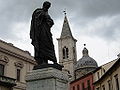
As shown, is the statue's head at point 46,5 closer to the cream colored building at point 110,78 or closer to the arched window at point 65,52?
the cream colored building at point 110,78

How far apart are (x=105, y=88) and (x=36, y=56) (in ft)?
103

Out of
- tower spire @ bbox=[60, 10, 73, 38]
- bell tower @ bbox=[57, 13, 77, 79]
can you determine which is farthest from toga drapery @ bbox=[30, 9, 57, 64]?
tower spire @ bbox=[60, 10, 73, 38]

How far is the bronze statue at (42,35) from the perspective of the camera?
32.4 feet

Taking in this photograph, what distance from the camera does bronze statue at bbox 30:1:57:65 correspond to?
9.88 m

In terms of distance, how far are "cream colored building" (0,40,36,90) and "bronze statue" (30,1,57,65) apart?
24548 mm

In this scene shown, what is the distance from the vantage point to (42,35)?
398 inches

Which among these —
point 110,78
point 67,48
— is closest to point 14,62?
point 110,78

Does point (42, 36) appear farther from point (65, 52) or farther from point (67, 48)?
point (65, 52)

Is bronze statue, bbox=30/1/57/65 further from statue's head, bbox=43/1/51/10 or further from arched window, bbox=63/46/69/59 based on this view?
arched window, bbox=63/46/69/59

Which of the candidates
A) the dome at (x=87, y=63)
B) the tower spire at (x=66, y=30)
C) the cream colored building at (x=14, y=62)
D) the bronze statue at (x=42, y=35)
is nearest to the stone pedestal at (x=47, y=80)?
the bronze statue at (x=42, y=35)

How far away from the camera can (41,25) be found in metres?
10.2

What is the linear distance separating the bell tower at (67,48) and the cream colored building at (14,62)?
46.8 metres

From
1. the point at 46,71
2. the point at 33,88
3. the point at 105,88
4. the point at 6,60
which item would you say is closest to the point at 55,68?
the point at 46,71

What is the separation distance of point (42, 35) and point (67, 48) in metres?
78.5
